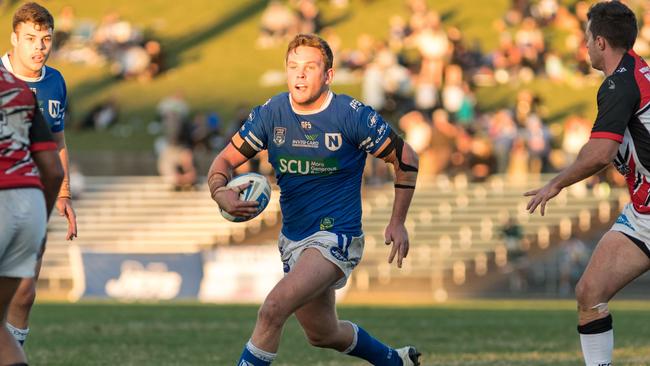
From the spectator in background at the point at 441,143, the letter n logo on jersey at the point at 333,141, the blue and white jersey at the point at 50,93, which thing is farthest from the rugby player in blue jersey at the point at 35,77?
the spectator in background at the point at 441,143

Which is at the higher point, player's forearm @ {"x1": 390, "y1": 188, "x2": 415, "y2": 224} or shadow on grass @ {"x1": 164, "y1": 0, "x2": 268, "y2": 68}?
shadow on grass @ {"x1": 164, "y1": 0, "x2": 268, "y2": 68}

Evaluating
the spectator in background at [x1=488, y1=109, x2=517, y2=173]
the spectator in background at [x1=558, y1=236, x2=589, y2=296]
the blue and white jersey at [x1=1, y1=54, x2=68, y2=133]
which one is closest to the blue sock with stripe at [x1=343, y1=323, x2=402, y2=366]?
the blue and white jersey at [x1=1, y1=54, x2=68, y2=133]

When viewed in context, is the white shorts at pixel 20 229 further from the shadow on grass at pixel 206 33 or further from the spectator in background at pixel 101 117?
the shadow on grass at pixel 206 33

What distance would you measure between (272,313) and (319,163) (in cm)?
109

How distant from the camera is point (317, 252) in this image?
8.62 meters

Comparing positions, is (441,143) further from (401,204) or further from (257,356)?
(257,356)

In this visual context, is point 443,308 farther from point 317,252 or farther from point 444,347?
point 317,252

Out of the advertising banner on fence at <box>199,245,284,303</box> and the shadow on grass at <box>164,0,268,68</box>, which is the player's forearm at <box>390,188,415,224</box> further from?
the shadow on grass at <box>164,0,268,68</box>

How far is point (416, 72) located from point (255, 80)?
6488 millimetres

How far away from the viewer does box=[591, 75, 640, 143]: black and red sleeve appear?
816cm

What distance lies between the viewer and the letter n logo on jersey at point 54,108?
31.1 ft

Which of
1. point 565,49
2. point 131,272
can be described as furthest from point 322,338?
point 565,49

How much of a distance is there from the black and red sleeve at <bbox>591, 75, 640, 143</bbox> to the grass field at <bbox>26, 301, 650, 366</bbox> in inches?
155

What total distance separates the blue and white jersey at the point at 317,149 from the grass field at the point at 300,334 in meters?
3.28
